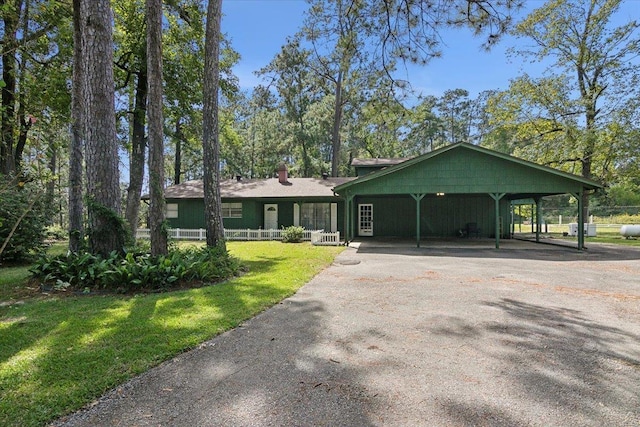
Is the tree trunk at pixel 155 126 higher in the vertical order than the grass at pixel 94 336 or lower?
higher

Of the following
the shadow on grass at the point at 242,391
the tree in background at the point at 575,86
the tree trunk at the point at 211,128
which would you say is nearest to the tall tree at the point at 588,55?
the tree in background at the point at 575,86

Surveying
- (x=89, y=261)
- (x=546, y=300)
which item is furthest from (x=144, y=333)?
(x=546, y=300)

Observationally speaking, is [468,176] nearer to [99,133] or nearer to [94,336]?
[99,133]

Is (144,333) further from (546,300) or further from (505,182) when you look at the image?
(505,182)

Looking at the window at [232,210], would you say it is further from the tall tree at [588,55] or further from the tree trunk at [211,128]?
the tall tree at [588,55]

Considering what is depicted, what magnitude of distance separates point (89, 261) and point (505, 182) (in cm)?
1378

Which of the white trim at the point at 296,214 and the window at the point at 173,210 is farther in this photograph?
the window at the point at 173,210

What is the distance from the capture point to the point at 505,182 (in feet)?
43.1

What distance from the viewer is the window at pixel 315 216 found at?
1861cm

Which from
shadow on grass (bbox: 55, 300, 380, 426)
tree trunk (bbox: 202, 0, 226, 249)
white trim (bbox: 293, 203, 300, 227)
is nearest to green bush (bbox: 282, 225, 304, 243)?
white trim (bbox: 293, 203, 300, 227)

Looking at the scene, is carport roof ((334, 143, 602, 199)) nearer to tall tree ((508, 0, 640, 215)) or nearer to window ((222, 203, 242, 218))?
window ((222, 203, 242, 218))

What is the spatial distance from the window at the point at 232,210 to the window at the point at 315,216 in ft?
11.9

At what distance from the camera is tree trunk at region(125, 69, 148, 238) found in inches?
549

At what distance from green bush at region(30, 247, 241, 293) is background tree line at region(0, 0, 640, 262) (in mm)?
1322
